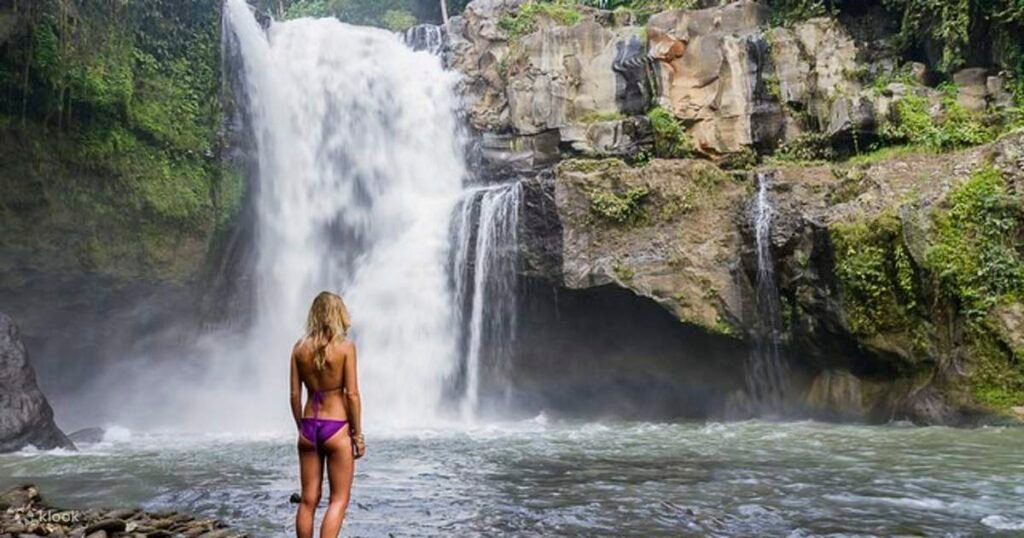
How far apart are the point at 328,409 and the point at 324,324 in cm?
53

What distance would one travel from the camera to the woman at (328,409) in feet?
16.9

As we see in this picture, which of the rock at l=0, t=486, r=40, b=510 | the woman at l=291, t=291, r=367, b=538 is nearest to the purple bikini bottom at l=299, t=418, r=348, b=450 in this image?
the woman at l=291, t=291, r=367, b=538

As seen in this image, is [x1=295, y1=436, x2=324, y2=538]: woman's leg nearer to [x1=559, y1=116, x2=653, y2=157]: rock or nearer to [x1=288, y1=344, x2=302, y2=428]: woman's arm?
[x1=288, y1=344, x2=302, y2=428]: woman's arm

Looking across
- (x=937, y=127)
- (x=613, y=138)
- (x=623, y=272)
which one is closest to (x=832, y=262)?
(x=623, y=272)

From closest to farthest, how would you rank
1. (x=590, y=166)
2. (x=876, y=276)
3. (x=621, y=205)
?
(x=876, y=276), (x=621, y=205), (x=590, y=166)

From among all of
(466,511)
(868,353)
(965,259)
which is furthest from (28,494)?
(965,259)

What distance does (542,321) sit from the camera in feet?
55.5

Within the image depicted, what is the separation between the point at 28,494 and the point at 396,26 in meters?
29.0

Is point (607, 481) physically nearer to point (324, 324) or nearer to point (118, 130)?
point (324, 324)

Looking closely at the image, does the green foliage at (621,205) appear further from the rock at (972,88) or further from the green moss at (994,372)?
the rock at (972,88)

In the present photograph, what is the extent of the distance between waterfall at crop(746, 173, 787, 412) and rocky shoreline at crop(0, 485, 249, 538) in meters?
11.2

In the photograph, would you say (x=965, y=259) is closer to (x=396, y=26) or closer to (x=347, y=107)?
(x=347, y=107)

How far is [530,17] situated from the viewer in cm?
2420

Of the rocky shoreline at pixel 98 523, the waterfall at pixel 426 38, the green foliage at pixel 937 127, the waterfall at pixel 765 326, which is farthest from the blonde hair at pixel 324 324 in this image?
the waterfall at pixel 426 38
